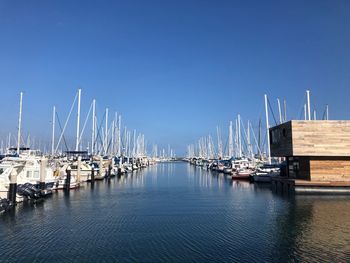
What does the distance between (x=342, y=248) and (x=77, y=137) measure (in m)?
51.9

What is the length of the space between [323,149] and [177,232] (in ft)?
96.4

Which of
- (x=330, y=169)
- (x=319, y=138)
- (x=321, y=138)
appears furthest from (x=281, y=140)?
(x=330, y=169)

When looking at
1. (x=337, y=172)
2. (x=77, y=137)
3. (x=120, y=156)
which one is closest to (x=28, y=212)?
(x=77, y=137)

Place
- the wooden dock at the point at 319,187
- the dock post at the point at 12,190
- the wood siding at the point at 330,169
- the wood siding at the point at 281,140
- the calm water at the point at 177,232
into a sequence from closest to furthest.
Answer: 1. the calm water at the point at 177,232
2. the dock post at the point at 12,190
3. the wooden dock at the point at 319,187
4. the wood siding at the point at 330,169
5. the wood siding at the point at 281,140

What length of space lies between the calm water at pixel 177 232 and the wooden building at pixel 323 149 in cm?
872

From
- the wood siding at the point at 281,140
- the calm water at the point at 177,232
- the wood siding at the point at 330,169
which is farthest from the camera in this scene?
the wood siding at the point at 281,140

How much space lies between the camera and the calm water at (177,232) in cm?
1756

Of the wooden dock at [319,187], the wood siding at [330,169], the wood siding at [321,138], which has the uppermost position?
the wood siding at [321,138]

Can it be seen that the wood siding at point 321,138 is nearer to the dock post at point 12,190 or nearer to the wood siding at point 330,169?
the wood siding at point 330,169

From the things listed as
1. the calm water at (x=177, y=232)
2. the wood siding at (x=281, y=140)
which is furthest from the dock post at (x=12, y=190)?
the wood siding at (x=281, y=140)

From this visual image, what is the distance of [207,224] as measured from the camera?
25672mm

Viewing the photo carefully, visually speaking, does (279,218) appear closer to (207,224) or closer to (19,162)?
(207,224)

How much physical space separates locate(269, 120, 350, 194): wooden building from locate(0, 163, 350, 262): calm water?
28.6 ft

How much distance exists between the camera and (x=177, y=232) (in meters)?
22.8
